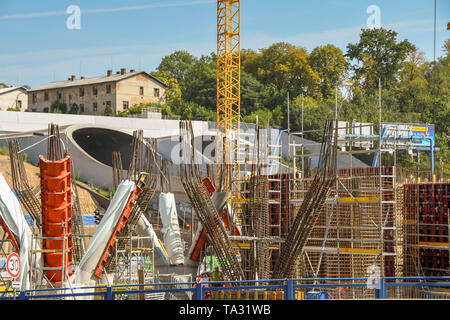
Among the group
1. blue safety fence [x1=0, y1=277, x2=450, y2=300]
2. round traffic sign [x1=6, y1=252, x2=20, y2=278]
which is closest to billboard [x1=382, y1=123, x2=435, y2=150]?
blue safety fence [x1=0, y1=277, x2=450, y2=300]

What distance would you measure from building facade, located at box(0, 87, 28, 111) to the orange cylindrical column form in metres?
61.7

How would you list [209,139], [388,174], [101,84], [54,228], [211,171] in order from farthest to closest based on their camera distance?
[101,84]
[209,139]
[211,171]
[388,174]
[54,228]

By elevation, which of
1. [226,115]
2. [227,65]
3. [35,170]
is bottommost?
[35,170]

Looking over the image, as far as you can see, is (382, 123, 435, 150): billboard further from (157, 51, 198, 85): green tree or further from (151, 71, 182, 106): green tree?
(157, 51, 198, 85): green tree

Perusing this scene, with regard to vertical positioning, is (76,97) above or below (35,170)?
above

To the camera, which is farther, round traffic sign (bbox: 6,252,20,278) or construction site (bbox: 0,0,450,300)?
construction site (bbox: 0,0,450,300)

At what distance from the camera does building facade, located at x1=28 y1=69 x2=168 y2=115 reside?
7406cm

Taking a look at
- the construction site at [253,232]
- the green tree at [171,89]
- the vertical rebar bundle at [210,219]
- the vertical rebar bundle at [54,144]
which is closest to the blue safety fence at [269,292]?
the construction site at [253,232]

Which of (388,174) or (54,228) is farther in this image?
(388,174)

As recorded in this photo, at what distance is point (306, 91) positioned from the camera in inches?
3145
